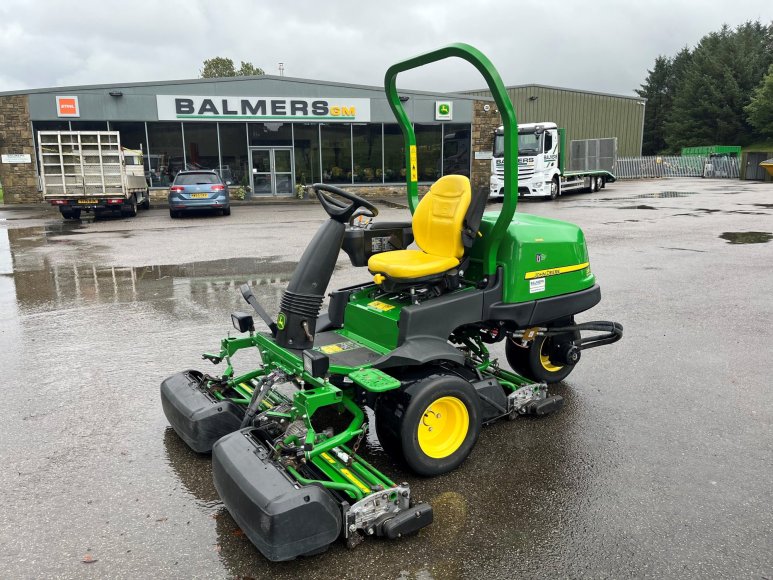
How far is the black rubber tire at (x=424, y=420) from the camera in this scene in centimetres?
354

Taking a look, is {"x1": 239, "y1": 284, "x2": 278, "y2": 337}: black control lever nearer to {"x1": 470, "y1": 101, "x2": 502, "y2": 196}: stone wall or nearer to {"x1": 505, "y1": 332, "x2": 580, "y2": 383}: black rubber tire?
{"x1": 505, "y1": 332, "x2": 580, "y2": 383}: black rubber tire

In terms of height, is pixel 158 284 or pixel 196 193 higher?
pixel 196 193

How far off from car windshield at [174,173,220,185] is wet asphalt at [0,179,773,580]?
11189mm

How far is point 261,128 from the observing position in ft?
87.8

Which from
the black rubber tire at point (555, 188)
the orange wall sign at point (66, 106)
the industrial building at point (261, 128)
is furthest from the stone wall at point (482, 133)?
the orange wall sign at point (66, 106)

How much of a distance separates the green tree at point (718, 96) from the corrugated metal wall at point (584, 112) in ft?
55.2

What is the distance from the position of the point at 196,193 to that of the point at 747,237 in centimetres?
1468

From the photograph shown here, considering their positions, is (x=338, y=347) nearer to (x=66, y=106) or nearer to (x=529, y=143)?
(x=529, y=143)

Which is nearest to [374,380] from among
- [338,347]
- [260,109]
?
[338,347]

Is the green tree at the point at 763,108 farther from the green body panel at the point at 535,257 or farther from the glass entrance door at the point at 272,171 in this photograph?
the green body panel at the point at 535,257

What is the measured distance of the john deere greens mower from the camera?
3070 mm

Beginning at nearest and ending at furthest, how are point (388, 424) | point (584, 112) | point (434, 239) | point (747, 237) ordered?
point (388, 424), point (434, 239), point (747, 237), point (584, 112)

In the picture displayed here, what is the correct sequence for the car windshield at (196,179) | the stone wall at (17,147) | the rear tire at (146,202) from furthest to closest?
the stone wall at (17,147) < the rear tire at (146,202) < the car windshield at (196,179)

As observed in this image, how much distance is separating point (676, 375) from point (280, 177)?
24056 millimetres
